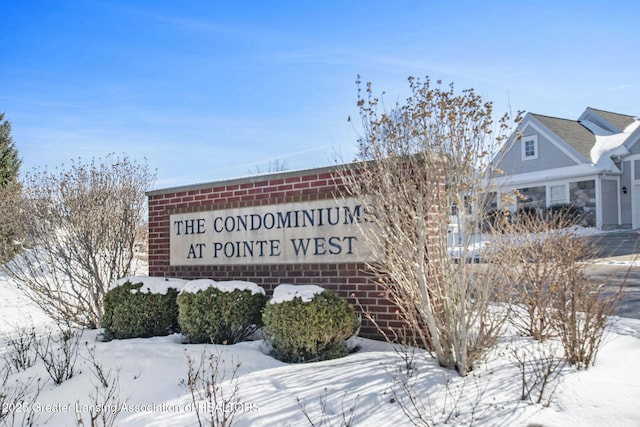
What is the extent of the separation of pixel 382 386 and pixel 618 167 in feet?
80.7

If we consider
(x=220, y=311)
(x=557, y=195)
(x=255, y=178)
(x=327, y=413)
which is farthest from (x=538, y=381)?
(x=557, y=195)

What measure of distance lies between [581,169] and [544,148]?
2492mm

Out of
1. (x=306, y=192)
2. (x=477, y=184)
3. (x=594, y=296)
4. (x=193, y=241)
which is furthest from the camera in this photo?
(x=193, y=241)

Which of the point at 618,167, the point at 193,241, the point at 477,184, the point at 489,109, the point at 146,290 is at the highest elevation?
the point at 618,167

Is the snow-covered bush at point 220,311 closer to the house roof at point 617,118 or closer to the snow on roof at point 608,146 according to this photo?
the snow on roof at point 608,146

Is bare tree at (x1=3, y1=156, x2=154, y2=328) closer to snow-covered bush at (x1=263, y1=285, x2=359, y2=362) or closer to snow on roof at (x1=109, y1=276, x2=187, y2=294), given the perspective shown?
snow on roof at (x1=109, y1=276, x2=187, y2=294)

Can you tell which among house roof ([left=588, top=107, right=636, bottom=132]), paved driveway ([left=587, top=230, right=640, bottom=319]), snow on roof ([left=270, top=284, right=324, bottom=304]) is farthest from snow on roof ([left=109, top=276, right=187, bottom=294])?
house roof ([left=588, top=107, right=636, bottom=132])

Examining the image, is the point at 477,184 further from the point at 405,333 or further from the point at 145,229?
the point at 145,229

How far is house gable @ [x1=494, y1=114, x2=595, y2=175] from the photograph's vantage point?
2505 cm

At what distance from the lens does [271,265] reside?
7043 millimetres

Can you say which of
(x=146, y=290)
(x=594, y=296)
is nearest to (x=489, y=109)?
(x=594, y=296)

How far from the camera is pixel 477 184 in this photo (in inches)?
179

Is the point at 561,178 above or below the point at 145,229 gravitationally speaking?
above

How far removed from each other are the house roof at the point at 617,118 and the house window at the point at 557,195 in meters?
6.20
